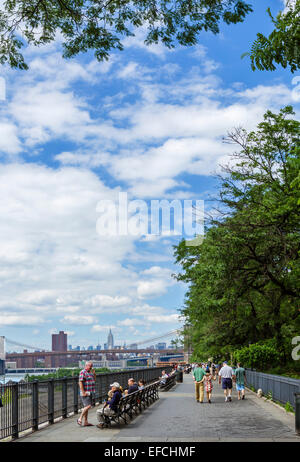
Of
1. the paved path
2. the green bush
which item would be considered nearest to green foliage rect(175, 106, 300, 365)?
the green bush

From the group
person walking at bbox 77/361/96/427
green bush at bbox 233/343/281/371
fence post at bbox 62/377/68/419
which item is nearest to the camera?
person walking at bbox 77/361/96/427

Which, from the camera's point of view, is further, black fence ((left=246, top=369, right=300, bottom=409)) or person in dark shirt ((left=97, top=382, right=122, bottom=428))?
black fence ((left=246, top=369, right=300, bottom=409))

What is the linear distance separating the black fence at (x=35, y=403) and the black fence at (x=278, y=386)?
23.8ft

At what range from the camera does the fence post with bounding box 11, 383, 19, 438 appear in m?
12.8

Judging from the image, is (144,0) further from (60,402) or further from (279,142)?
(279,142)

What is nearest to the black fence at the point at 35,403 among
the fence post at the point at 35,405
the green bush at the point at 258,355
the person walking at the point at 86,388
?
the fence post at the point at 35,405

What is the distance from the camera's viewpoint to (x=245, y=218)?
1083 inches

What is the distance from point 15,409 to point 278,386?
1270 centimetres

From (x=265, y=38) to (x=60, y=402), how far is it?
11813 mm

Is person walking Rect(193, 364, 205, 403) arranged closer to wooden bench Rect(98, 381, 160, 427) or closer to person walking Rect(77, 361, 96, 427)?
wooden bench Rect(98, 381, 160, 427)

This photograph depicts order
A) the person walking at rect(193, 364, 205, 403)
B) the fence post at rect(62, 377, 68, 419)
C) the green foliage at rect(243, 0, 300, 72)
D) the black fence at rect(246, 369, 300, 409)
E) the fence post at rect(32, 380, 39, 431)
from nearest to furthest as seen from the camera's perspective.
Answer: the green foliage at rect(243, 0, 300, 72)
the fence post at rect(32, 380, 39, 431)
the fence post at rect(62, 377, 68, 419)
the black fence at rect(246, 369, 300, 409)
the person walking at rect(193, 364, 205, 403)

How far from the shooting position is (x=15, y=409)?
12.9 metres

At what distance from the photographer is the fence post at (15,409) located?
41.9 feet

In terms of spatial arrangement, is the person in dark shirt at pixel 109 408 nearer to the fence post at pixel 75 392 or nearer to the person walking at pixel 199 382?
the fence post at pixel 75 392
